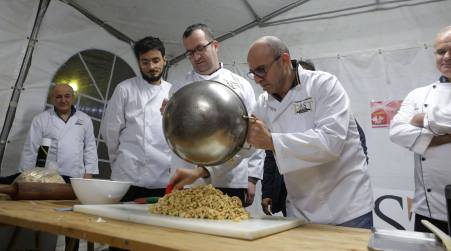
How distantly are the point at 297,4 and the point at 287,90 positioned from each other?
188cm

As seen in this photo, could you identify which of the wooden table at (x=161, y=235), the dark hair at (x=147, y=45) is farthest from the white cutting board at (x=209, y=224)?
the dark hair at (x=147, y=45)

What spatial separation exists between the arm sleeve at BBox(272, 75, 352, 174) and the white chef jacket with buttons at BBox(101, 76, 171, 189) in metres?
1.07

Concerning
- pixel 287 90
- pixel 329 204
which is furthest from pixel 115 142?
pixel 329 204

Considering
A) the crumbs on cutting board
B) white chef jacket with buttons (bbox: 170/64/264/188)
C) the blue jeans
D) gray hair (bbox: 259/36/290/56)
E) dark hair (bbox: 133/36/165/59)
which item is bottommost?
the blue jeans

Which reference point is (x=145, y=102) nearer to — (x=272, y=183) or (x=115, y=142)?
(x=115, y=142)

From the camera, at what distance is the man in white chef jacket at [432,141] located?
1476 mm

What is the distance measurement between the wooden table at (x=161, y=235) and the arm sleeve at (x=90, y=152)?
193cm

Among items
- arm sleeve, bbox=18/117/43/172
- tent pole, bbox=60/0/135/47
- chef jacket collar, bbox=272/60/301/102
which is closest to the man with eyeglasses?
chef jacket collar, bbox=272/60/301/102

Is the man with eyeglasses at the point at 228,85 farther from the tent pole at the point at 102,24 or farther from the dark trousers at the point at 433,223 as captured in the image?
the tent pole at the point at 102,24

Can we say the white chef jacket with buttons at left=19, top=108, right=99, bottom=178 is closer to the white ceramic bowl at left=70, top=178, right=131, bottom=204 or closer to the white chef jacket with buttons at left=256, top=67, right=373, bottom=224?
the white ceramic bowl at left=70, top=178, right=131, bottom=204

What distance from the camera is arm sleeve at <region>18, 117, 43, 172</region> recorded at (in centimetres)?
251

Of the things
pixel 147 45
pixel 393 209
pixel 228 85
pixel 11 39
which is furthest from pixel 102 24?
pixel 393 209

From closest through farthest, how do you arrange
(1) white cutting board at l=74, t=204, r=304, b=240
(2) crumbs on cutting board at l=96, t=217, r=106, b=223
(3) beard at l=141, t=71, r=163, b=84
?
(1) white cutting board at l=74, t=204, r=304, b=240, (2) crumbs on cutting board at l=96, t=217, r=106, b=223, (3) beard at l=141, t=71, r=163, b=84

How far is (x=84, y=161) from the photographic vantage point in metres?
2.89
